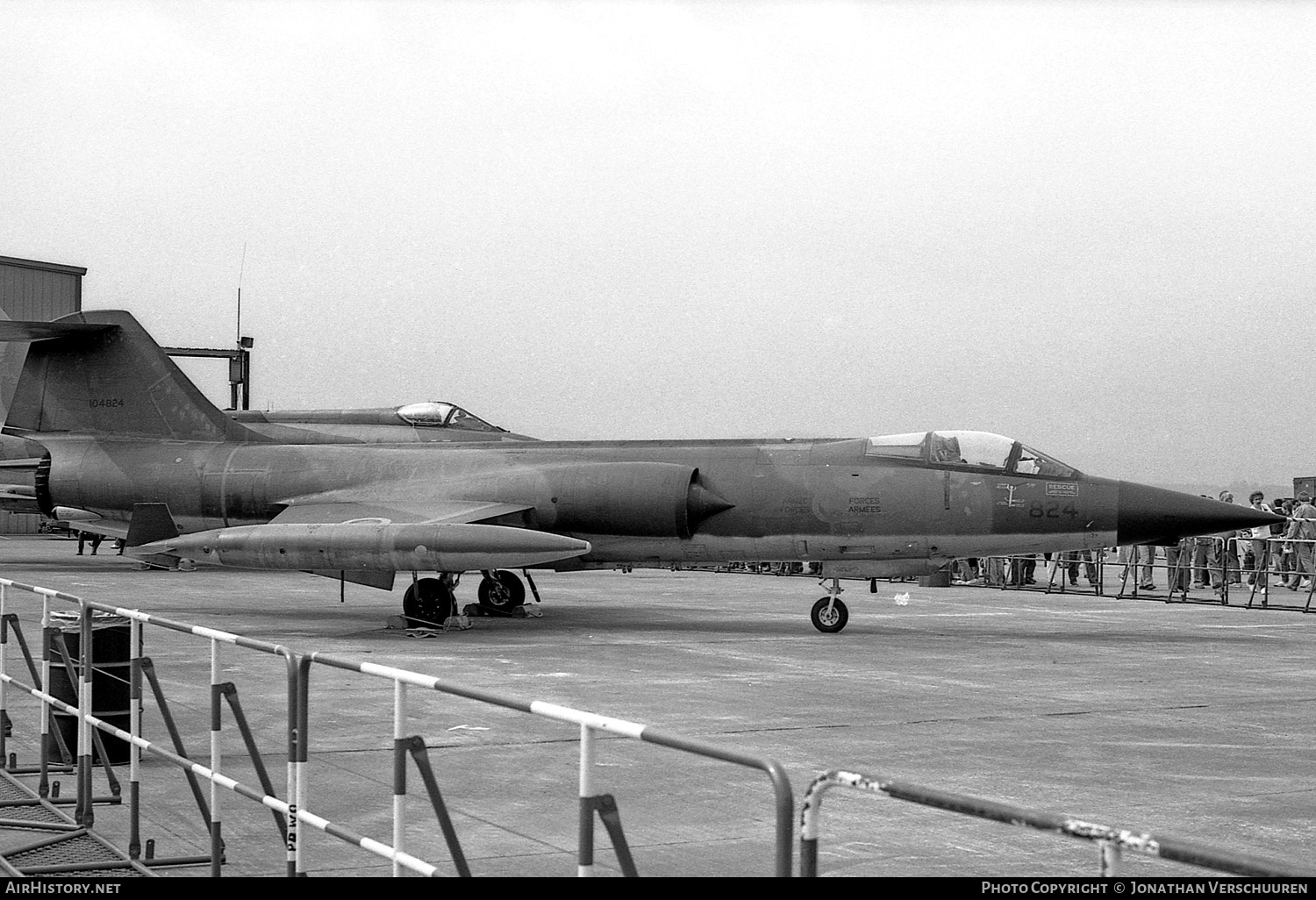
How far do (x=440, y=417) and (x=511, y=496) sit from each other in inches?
217

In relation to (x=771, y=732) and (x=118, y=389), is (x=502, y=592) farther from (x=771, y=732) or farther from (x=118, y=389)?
(x=771, y=732)

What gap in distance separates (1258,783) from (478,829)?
4.15 meters

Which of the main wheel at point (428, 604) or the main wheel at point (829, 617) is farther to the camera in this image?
the main wheel at point (428, 604)

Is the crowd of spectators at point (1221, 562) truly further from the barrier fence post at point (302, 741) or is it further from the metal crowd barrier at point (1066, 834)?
the metal crowd barrier at point (1066, 834)

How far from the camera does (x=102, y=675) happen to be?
24.9 feet

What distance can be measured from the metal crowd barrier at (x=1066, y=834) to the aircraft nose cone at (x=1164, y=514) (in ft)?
41.6

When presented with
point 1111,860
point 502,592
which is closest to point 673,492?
point 502,592

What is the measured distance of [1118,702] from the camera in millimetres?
10273

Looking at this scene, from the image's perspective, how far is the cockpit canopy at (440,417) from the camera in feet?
71.9

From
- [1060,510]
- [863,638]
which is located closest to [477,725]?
[863,638]

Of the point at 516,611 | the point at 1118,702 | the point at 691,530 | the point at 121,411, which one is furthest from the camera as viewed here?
the point at 121,411

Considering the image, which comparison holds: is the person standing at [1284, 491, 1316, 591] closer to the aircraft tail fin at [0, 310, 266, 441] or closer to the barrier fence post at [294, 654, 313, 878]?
the aircraft tail fin at [0, 310, 266, 441]

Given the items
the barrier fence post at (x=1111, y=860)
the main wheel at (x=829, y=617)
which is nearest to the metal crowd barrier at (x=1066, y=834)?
the barrier fence post at (x=1111, y=860)
